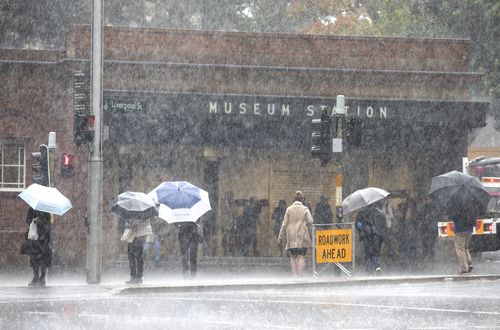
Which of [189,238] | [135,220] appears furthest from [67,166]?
[135,220]

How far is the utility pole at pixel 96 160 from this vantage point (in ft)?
78.3

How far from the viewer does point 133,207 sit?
23.5 metres

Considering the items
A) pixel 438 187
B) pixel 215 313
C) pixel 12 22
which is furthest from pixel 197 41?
pixel 215 313

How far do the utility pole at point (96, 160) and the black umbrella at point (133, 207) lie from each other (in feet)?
1.75

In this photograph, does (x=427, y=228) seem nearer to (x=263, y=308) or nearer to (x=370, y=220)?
(x=370, y=220)

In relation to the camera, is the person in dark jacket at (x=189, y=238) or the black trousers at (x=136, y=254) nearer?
the black trousers at (x=136, y=254)

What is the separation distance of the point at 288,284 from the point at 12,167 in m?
12.4

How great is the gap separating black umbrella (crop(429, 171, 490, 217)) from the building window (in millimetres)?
12156

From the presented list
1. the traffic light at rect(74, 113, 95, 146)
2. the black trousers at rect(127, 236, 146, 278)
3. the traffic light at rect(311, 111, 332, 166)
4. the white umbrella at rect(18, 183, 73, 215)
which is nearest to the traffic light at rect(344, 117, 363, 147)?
the traffic light at rect(311, 111, 332, 166)

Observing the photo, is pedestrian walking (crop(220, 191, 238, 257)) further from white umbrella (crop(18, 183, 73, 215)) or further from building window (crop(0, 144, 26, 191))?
white umbrella (crop(18, 183, 73, 215))

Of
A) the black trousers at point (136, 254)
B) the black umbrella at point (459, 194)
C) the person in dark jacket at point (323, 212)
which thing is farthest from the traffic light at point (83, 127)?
the person in dark jacket at point (323, 212)

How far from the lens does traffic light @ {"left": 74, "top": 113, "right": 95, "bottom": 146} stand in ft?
78.7

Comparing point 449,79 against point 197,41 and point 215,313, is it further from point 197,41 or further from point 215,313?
point 215,313

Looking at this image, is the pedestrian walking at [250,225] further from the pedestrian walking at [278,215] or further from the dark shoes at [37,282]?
the dark shoes at [37,282]
